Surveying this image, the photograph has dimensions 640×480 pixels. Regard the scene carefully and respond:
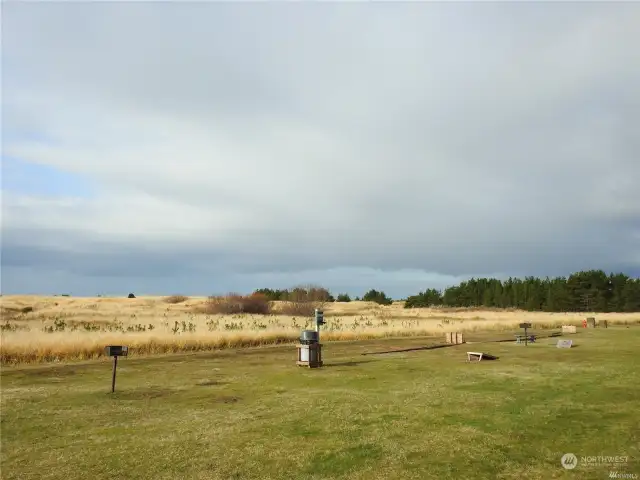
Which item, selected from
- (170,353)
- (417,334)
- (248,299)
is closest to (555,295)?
(248,299)

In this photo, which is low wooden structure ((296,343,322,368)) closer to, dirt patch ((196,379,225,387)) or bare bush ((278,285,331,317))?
dirt patch ((196,379,225,387))

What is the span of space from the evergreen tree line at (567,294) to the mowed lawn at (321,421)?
9975 centimetres

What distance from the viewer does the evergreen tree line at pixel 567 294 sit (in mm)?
106188

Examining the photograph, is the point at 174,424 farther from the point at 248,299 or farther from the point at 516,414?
the point at 248,299

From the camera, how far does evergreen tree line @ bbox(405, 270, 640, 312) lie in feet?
348

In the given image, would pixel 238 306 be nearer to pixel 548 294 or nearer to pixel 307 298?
pixel 307 298

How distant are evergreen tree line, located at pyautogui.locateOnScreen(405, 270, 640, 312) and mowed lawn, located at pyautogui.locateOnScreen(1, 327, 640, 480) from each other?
99.7 meters

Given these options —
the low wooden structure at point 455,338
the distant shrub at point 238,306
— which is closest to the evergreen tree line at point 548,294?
the distant shrub at point 238,306

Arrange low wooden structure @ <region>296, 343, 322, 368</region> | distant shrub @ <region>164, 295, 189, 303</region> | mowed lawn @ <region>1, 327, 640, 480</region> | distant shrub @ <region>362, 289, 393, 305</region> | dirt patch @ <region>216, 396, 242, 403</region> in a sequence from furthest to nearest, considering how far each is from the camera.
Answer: distant shrub @ <region>362, 289, 393, 305</region> → distant shrub @ <region>164, 295, 189, 303</region> → low wooden structure @ <region>296, 343, 322, 368</region> → dirt patch @ <region>216, 396, 242, 403</region> → mowed lawn @ <region>1, 327, 640, 480</region>

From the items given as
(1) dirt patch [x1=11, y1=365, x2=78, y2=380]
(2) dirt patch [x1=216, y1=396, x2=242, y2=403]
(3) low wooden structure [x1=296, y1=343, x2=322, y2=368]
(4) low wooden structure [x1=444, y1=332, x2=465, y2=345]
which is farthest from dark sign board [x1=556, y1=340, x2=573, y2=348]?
(1) dirt patch [x1=11, y1=365, x2=78, y2=380]

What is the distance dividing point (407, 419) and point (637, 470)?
15.8 feet

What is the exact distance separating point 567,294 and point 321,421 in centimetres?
11354

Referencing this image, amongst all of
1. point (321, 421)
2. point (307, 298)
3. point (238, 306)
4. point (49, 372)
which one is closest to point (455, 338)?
point (321, 421)

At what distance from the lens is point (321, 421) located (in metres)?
11.5
